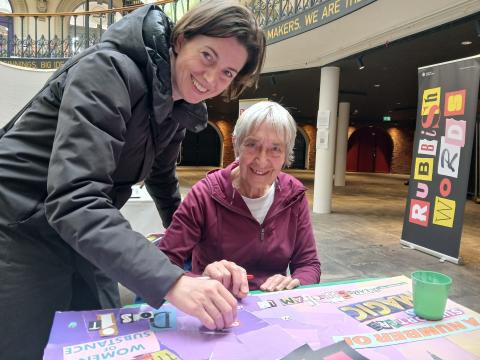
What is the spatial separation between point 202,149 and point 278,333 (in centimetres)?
1804

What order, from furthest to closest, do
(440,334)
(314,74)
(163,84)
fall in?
(314,74), (163,84), (440,334)

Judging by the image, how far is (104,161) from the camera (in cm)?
77

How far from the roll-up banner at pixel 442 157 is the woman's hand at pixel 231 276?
12.1ft

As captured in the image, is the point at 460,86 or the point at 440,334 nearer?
the point at 440,334

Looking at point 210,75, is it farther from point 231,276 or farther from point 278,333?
point 278,333

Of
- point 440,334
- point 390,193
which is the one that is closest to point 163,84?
point 440,334

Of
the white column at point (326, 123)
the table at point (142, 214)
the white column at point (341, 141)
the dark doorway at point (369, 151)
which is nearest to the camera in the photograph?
the table at point (142, 214)

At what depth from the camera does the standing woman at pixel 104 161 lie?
28.8 inches

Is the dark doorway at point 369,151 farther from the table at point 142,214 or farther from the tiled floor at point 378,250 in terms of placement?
the table at point 142,214

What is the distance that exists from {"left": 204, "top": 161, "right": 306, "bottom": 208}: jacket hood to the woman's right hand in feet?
2.29

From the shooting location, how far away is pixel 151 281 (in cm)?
73

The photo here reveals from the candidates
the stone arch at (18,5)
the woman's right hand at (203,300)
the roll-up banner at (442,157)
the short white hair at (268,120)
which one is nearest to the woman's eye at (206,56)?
the short white hair at (268,120)

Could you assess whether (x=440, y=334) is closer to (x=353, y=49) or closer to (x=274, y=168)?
(x=274, y=168)

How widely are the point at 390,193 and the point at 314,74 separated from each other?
4.11 m
